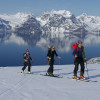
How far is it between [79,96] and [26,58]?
7.88 meters

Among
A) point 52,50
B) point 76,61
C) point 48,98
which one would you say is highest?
point 52,50

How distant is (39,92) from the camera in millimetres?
7637

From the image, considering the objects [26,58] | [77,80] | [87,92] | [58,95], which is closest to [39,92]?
[58,95]

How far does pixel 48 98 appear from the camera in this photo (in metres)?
6.71

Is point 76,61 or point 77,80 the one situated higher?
point 76,61

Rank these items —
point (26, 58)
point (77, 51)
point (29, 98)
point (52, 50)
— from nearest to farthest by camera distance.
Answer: point (29, 98), point (77, 51), point (52, 50), point (26, 58)

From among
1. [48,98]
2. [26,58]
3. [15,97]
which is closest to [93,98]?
[48,98]

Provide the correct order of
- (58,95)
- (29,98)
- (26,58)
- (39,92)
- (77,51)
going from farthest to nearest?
(26,58) → (77,51) → (39,92) → (58,95) → (29,98)

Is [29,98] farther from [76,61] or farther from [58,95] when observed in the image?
[76,61]

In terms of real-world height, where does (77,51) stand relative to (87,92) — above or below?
above

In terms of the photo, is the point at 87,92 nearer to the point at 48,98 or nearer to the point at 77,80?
the point at 48,98

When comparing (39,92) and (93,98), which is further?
(39,92)

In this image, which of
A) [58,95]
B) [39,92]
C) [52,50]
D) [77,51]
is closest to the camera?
[58,95]

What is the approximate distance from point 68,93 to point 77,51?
3816 mm
